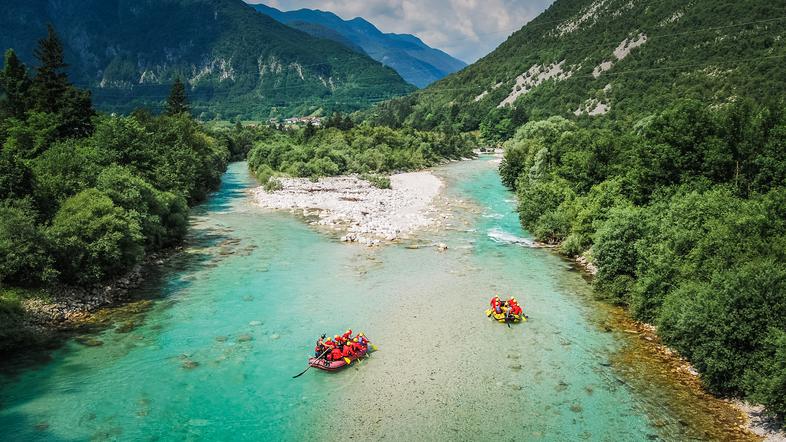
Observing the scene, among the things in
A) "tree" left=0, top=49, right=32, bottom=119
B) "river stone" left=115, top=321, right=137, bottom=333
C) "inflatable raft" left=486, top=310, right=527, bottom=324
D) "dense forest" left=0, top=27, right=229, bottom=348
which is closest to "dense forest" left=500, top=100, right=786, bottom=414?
"inflatable raft" left=486, top=310, right=527, bottom=324

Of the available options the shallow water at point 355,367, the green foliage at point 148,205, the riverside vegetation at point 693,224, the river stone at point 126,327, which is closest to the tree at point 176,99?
the green foliage at point 148,205

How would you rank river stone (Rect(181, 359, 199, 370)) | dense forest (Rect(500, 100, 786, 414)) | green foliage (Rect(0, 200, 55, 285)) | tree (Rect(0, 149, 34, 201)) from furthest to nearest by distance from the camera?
A: tree (Rect(0, 149, 34, 201)), green foliage (Rect(0, 200, 55, 285)), river stone (Rect(181, 359, 199, 370)), dense forest (Rect(500, 100, 786, 414))

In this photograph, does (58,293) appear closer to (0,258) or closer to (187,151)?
(0,258)

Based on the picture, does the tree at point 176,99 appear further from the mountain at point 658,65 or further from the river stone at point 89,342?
the mountain at point 658,65

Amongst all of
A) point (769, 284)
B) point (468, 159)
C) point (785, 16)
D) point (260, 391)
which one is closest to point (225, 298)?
point (260, 391)

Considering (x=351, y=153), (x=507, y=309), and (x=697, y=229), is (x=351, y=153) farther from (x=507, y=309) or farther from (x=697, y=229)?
(x=697, y=229)

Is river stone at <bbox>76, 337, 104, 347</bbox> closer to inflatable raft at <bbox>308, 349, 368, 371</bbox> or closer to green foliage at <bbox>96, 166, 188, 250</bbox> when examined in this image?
green foliage at <bbox>96, 166, 188, 250</bbox>

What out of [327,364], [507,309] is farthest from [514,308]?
[327,364]
